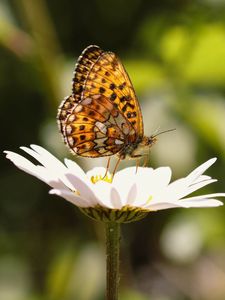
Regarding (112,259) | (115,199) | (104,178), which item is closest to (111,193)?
(115,199)

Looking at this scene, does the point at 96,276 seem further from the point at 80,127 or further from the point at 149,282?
the point at 80,127

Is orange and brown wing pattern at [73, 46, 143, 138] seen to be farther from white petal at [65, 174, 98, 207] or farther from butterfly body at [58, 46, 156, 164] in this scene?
white petal at [65, 174, 98, 207]

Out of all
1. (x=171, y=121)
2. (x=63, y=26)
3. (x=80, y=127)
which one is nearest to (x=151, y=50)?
(x=171, y=121)

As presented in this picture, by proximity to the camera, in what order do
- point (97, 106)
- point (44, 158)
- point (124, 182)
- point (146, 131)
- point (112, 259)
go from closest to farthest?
point (112, 259) → point (44, 158) → point (124, 182) → point (97, 106) → point (146, 131)

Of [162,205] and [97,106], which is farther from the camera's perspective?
[97,106]

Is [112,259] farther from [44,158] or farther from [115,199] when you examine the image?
[44,158]

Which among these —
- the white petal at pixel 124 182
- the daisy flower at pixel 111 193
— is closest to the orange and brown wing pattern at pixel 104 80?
the white petal at pixel 124 182

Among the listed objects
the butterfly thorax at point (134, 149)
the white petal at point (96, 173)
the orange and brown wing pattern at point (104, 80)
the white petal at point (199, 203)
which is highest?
the orange and brown wing pattern at point (104, 80)

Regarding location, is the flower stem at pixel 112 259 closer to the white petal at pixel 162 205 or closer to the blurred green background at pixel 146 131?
the white petal at pixel 162 205
